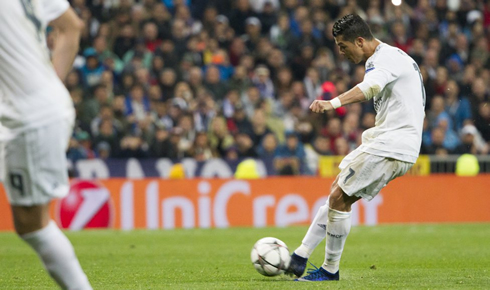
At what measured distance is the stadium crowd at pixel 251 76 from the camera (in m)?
15.5

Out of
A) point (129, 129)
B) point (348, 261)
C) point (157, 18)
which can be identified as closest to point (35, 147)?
point (348, 261)

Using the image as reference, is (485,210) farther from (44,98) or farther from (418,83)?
(44,98)

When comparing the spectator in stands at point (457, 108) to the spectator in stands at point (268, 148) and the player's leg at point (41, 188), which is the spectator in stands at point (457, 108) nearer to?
the spectator in stands at point (268, 148)

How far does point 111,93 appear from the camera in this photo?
1627 centimetres

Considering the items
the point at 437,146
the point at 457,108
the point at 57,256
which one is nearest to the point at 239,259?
the point at 57,256

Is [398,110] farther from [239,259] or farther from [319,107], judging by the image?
[239,259]

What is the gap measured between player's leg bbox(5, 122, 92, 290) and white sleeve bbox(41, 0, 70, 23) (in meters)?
0.55

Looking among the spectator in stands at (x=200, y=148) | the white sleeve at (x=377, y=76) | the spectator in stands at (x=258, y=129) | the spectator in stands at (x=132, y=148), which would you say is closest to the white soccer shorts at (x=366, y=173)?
the white sleeve at (x=377, y=76)

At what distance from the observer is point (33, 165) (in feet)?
13.5

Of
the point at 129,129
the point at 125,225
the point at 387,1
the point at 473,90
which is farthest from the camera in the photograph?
the point at 387,1

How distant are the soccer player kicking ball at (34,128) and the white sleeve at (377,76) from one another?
112 inches

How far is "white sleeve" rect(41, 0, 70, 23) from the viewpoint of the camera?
4227 millimetres

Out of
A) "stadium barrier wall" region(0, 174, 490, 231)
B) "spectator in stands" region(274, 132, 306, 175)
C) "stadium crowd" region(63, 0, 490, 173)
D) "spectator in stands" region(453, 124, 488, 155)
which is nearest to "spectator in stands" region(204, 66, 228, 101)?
"stadium crowd" region(63, 0, 490, 173)

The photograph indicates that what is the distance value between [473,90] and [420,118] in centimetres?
1137
